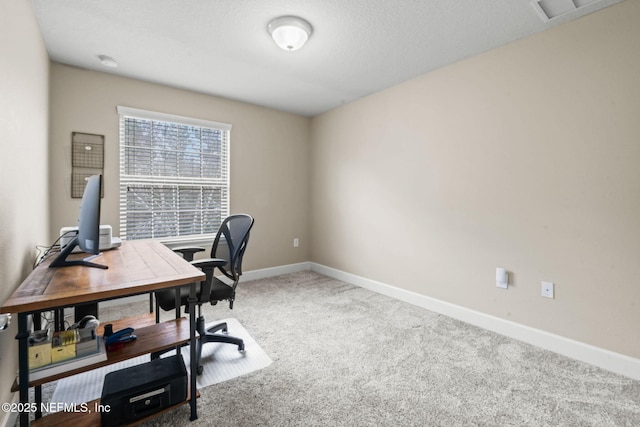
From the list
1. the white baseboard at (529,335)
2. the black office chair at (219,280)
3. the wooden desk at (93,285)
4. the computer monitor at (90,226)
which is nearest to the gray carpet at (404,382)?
the white baseboard at (529,335)

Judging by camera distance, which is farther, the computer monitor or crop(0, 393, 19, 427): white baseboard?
the computer monitor

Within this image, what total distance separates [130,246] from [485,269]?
3.01 metres

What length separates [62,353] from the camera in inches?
50.8

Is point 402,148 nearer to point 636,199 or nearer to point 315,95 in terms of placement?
point 315,95

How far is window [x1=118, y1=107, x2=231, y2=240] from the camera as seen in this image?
10.4 feet

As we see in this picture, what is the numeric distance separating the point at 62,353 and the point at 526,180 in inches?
123

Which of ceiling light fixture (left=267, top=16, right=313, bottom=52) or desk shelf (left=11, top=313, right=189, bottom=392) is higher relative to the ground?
ceiling light fixture (left=267, top=16, right=313, bottom=52)

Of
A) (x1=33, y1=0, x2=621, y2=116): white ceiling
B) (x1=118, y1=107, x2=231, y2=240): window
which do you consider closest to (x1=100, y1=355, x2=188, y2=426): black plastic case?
(x1=118, y1=107, x2=231, y2=240): window

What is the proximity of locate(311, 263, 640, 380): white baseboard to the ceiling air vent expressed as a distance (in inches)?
91.1

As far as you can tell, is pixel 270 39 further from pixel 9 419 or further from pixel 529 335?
pixel 529 335

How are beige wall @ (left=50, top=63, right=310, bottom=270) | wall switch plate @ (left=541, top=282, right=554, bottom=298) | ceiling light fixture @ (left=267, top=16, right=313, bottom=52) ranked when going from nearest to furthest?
ceiling light fixture @ (left=267, top=16, right=313, bottom=52) < wall switch plate @ (left=541, top=282, right=554, bottom=298) < beige wall @ (left=50, top=63, right=310, bottom=270)

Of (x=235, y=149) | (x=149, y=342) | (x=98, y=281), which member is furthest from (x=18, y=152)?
(x=235, y=149)

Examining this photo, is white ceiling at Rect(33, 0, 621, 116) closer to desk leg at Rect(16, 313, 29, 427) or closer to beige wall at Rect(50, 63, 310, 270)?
beige wall at Rect(50, 63, 310, 270)

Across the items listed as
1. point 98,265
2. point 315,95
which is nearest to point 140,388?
point 98,265
